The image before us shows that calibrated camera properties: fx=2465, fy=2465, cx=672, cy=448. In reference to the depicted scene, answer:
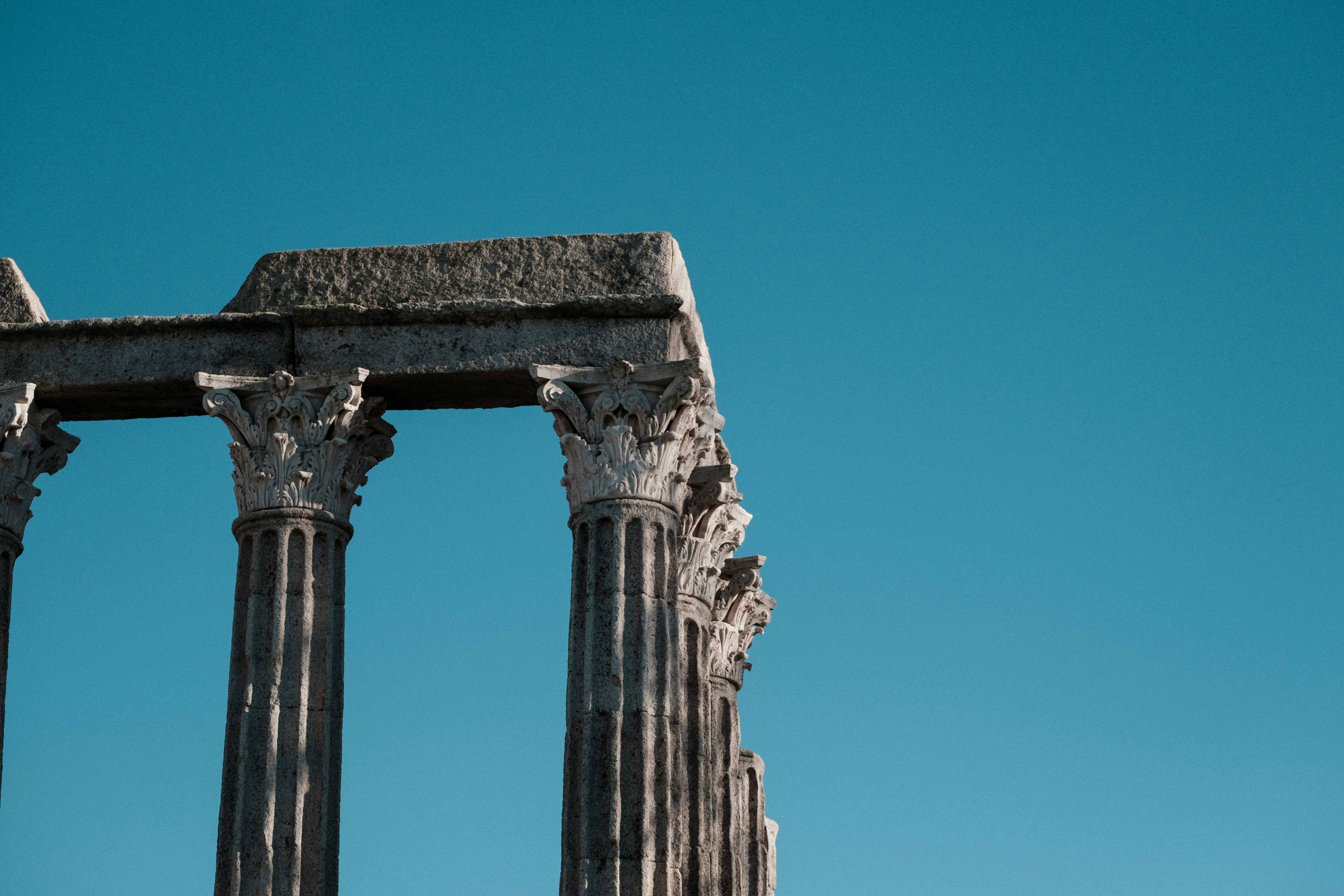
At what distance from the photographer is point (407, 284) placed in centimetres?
2842

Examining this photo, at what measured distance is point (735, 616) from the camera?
36.8 metres

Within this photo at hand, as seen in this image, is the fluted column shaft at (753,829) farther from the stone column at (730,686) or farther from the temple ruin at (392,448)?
the temple ruin at (392,448)

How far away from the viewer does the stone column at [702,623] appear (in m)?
27.9

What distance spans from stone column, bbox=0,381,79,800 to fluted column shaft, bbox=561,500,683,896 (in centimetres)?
690

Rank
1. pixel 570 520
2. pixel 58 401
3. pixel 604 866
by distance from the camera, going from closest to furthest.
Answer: pixel 604 866, pixel 570 520, pixel 58 401

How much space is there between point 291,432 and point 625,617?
4.64 meters

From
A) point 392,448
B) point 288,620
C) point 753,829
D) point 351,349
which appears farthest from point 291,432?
point 753,829

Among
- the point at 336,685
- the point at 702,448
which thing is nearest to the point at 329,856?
the point at 336,685

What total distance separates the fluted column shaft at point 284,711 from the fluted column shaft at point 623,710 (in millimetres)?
2864

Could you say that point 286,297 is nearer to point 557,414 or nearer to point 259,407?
point 259,407

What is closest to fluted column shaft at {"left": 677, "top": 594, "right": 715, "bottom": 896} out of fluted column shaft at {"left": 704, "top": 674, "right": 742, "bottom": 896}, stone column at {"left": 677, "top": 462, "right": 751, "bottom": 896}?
stone column at {"left": 677, "top": 462, "right": 751, "bottom": 896}

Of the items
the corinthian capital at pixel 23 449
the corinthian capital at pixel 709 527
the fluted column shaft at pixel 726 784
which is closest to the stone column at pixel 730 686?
the fluted column shaft at pixel 726 784

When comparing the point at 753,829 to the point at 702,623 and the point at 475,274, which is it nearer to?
the point at 702,623

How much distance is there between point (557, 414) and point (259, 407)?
3.53 metres
